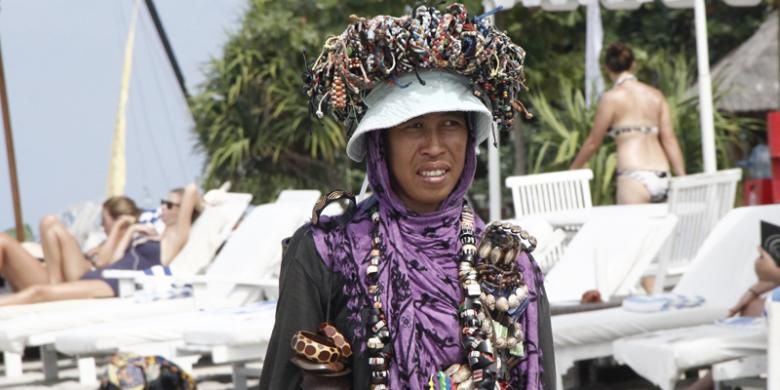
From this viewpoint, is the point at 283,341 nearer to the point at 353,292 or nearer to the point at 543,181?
the point at 353,292

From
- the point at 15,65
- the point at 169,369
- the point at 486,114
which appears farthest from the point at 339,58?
the point at 15,65

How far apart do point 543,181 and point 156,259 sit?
2732 mm

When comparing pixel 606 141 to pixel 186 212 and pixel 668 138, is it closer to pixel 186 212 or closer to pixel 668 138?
pixel 668 138

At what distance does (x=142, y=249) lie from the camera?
35.6ft

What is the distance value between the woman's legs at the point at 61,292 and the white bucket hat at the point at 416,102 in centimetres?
743

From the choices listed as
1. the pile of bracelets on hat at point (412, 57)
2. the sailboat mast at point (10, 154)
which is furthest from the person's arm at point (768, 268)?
the sailboat mast at point (10, 154)

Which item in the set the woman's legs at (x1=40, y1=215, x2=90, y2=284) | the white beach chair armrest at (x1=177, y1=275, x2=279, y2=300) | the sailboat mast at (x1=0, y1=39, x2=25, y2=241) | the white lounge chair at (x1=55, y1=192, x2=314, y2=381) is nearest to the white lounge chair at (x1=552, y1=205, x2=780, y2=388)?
the white lounge chair at (x1=55, y1=192, x2=314, y2=381)

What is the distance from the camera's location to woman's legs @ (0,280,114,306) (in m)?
9.88

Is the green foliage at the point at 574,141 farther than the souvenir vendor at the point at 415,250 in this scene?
Answer: Yes

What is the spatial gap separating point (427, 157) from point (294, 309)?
0.35 metres

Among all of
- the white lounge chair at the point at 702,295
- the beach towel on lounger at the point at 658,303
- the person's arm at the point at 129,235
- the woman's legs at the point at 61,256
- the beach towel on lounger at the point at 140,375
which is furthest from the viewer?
the person's arm at the point at 129,235

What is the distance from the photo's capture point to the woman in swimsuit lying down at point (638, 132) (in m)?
9.77

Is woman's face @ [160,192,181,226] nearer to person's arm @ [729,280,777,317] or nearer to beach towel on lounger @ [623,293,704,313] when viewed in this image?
beach towel on lounger @ [623,293,704,313]

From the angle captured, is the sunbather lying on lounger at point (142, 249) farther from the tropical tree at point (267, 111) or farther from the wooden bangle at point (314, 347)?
the wooden bangle at point (314, 347)
